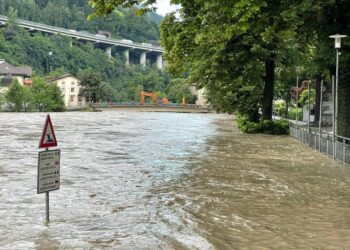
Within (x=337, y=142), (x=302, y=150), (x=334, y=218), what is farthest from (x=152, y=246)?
(x=302, y=150)

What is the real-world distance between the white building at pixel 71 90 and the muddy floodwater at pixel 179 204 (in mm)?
112695

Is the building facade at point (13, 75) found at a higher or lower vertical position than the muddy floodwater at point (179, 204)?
higher

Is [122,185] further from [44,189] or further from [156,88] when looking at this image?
[156,88]

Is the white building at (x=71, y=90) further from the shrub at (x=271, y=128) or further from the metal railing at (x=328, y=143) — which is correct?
the metal railing at (x=328, y=143)

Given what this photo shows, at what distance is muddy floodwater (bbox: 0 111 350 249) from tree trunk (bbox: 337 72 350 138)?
4.73ft

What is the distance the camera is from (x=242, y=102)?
41594 mm

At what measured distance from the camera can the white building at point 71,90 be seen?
131m

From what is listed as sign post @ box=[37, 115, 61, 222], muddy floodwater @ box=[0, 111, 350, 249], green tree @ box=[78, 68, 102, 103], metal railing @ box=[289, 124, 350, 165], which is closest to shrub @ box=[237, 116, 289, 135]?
metal railing @ box=[289, 124, 350, 165]

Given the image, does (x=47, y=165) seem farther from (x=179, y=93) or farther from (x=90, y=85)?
(x=179, y=93)

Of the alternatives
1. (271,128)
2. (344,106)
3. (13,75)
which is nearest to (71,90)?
(13,75)

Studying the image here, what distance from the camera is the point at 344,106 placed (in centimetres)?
2069

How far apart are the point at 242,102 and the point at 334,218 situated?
3162cm

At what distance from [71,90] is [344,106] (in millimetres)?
117754

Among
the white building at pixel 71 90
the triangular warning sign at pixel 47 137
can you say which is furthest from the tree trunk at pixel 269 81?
the white building at pixel 71 90
